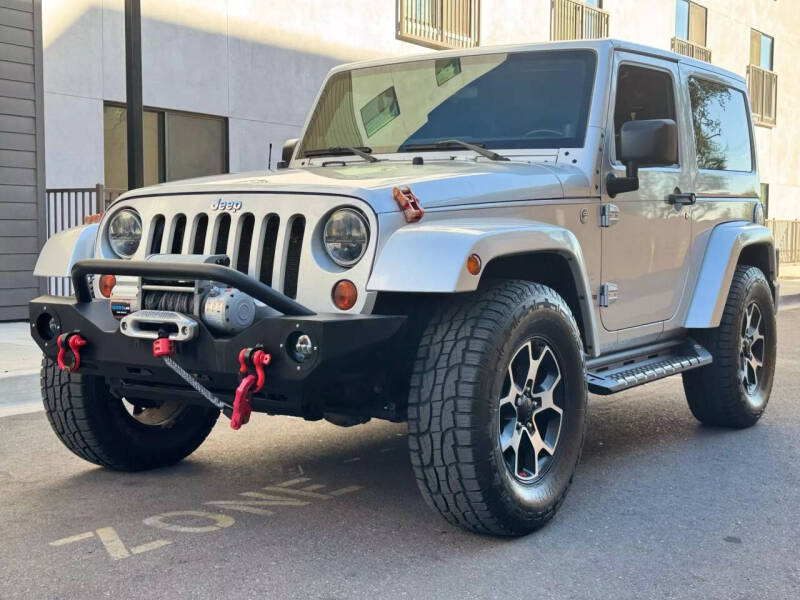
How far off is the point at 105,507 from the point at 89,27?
29.0 feet

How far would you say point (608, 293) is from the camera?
5102 millimetres

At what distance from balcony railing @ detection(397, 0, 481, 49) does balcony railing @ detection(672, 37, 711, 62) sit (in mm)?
7886

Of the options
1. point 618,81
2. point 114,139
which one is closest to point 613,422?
point 618,81

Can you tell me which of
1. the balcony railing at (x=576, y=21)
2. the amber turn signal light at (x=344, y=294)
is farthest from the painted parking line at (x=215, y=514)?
the balcony railing at (x=576, y=21)

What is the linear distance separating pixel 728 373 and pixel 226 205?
3.18 meters

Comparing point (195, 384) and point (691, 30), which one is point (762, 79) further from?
point (195, 384)

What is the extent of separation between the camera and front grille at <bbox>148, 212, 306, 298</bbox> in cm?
403

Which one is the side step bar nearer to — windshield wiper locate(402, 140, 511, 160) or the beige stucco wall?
windshield wiper locate(402, 140, 511, 160)

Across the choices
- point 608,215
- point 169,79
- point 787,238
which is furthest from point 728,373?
point 787,238

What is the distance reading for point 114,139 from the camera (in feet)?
41.7

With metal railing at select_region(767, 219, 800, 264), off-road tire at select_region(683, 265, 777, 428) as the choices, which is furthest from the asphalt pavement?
metal railing at select_region(767, 219, 800, 264)

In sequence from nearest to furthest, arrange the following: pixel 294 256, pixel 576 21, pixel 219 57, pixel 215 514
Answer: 1. pixel 294 256
2. pixel 215 514
3. pixel 219 57
4. pixel 576 21

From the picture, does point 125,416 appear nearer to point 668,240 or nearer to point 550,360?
point 550,360

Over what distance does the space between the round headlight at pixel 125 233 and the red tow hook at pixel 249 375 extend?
1.07 metres
